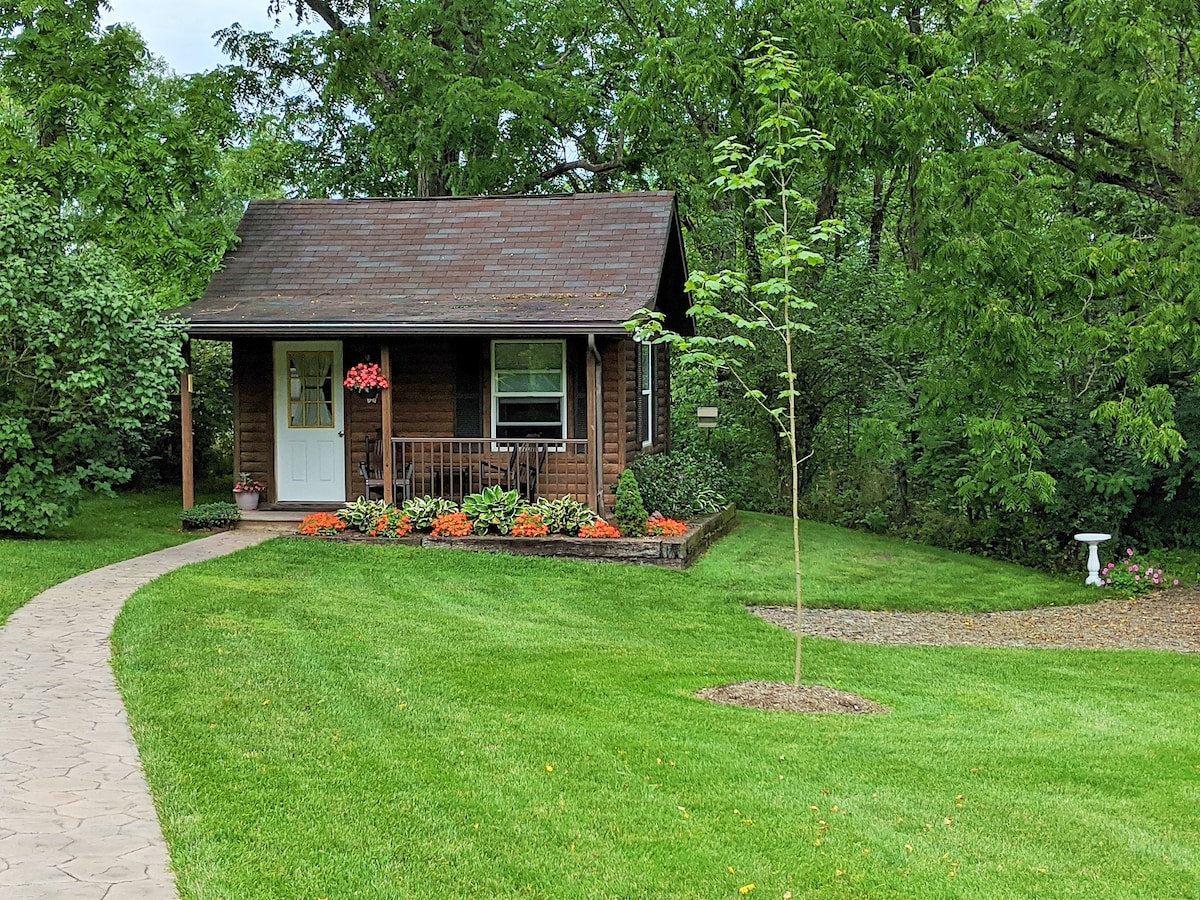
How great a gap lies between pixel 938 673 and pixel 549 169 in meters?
18.1

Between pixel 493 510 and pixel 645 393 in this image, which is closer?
Answer: pixel 493 510

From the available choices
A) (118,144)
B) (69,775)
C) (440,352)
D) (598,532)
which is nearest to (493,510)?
(598,532)

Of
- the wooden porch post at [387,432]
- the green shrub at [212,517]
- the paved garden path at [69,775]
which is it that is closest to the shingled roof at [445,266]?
the wooden porch post at [387,432]

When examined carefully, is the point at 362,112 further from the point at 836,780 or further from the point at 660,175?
the point at 836,780

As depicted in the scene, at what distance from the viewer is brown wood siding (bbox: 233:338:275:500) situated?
1641 cm

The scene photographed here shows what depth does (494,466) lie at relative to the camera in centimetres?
1573

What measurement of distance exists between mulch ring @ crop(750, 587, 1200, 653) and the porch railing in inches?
155

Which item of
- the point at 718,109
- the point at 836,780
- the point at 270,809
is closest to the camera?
the point at 270,809

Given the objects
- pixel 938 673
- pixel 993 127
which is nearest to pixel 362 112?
pixel 993 127

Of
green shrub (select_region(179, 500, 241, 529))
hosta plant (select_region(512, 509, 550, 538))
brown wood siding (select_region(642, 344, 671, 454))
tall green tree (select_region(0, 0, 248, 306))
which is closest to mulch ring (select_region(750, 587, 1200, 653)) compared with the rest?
hosta plant (select_region(512, 509, 550, 538))

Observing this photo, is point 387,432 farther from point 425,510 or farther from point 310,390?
point 310,390

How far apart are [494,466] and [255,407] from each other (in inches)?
133

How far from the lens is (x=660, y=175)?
23.7 metres

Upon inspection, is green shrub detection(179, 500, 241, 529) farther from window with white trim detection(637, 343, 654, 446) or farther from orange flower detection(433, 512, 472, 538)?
window with white trim detection(637, 343, 654, 446)
